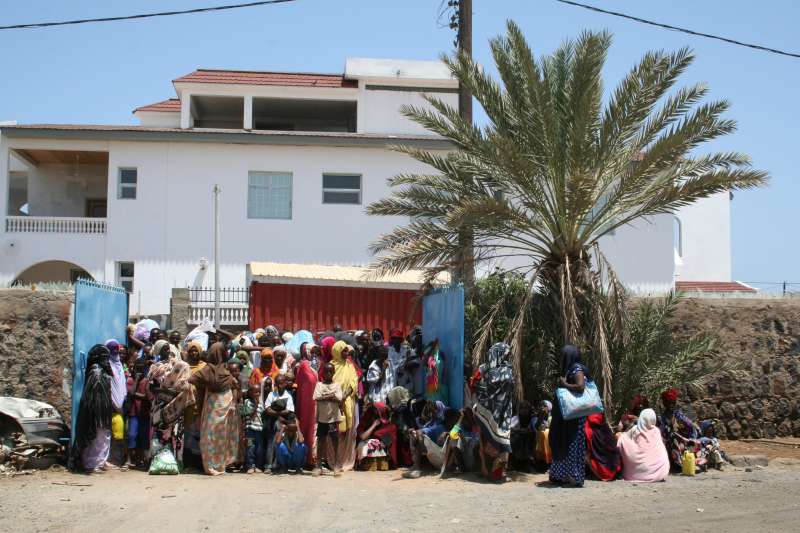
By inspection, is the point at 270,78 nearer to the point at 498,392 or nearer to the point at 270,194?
the point at 270,194

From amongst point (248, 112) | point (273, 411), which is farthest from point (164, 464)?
point (248, 112)

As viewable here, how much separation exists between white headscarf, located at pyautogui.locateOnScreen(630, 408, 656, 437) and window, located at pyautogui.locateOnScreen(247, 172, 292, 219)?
1587 centimetres

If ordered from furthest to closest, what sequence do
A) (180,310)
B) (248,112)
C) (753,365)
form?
(248,112) < (180,310) < (753,365)

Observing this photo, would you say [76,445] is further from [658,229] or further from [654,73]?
[658,229]

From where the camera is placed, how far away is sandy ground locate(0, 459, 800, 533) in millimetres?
7328

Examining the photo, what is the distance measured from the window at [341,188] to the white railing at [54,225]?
6.51 meters

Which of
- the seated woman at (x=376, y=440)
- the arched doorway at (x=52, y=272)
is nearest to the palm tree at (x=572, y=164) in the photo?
the seated woman at (x=376, y=440)

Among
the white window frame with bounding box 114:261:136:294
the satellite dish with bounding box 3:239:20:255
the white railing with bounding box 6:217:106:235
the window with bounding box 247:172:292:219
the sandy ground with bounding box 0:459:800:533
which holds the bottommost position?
the sandy ground with bounding box 0:459:800:533

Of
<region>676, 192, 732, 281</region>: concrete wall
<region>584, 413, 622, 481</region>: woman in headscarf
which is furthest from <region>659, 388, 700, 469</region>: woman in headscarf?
<region>676, 192, 732, 281</region>: concrete wall

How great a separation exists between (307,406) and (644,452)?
3.99m

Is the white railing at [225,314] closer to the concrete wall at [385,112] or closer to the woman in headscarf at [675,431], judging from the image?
the concrete wall at [385,112]

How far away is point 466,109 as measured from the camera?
13312 mm

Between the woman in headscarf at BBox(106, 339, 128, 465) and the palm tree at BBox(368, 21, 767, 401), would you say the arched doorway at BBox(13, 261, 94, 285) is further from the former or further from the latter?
the palm tree at BBox(368, 21, 767, 401)

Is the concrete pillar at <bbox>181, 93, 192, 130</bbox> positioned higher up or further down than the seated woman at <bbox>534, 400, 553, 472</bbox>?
higher up
